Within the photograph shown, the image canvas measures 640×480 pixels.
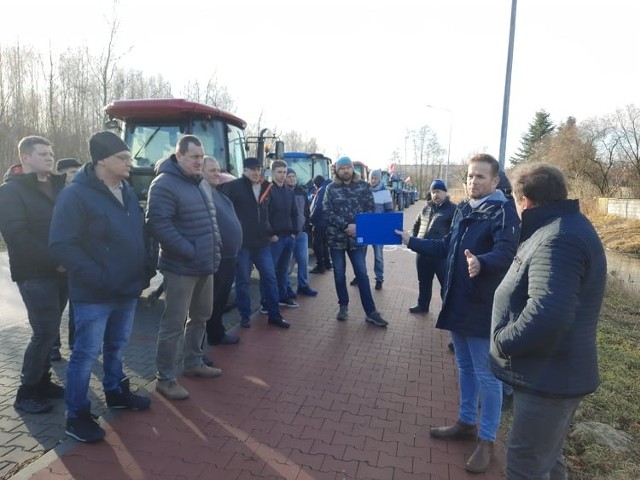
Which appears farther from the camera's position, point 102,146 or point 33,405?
point 33,405

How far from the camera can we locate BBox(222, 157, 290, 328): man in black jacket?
5.80 meters

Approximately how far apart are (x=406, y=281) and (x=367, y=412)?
585cm

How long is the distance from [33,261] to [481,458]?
3.59 metres

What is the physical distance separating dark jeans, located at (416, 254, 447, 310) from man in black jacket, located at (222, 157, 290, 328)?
2156mm

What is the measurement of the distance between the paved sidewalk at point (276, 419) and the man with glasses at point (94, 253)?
32 cm

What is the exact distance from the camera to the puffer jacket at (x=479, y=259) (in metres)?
3.04

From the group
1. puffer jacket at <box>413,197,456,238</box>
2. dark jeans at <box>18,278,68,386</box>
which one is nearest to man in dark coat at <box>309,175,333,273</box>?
puffer jacket at <box>413,197,456,238</box>

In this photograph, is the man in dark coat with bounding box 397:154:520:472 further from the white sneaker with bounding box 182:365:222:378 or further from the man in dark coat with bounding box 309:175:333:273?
the man in dark coat with bounding box 309:175:333:273

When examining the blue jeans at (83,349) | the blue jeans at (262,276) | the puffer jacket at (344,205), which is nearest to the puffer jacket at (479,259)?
the blue jeans at (83,349)

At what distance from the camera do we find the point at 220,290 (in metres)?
5.06

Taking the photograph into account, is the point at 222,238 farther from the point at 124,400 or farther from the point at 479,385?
the point at 479,385

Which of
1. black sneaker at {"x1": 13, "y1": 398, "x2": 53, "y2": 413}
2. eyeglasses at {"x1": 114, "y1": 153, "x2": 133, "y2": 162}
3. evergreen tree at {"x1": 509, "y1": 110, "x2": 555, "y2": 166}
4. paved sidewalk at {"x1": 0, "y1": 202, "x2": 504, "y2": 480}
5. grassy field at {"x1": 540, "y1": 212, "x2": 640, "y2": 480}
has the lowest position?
grassy field at {"x1": 540, "y1": 212, "x2": 640, "y2": 480}

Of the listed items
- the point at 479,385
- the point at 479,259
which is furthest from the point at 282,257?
the point at 479,259

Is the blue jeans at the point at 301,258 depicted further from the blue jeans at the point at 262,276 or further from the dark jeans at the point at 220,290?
the dark jeans at the point at 220,290
